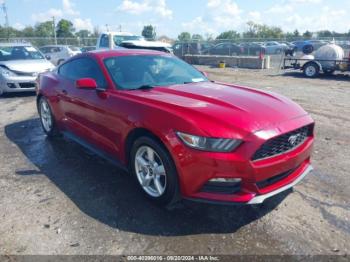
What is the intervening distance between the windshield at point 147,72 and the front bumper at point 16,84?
6424 millimetres

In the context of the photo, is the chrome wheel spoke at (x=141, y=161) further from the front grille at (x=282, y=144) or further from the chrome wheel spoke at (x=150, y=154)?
the front grille at (x=282, y=144)

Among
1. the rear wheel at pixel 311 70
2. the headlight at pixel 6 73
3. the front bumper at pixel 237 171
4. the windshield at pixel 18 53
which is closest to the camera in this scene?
the front bumper at pixel 237 171

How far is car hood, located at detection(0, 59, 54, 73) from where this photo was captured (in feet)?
31.8

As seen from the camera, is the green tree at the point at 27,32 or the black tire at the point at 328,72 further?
the green tree at the point at 27,32

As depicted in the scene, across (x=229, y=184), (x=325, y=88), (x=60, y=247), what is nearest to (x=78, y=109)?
(x=60, y=247)

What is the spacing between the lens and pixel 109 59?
4.38 metres

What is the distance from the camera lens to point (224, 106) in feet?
10.8

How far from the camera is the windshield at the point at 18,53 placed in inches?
419

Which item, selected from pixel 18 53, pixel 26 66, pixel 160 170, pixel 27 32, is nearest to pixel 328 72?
pixel 26 66

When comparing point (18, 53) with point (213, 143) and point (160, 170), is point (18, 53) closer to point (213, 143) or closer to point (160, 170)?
point (160, 170)

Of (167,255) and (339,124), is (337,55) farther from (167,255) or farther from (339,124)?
(167,255)

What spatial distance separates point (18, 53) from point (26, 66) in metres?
1.40

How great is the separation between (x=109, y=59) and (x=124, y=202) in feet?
6.36

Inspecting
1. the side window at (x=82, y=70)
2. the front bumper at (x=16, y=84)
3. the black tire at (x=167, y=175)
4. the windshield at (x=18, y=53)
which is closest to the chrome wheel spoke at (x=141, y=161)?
the black tire at (x=167, y=175)
